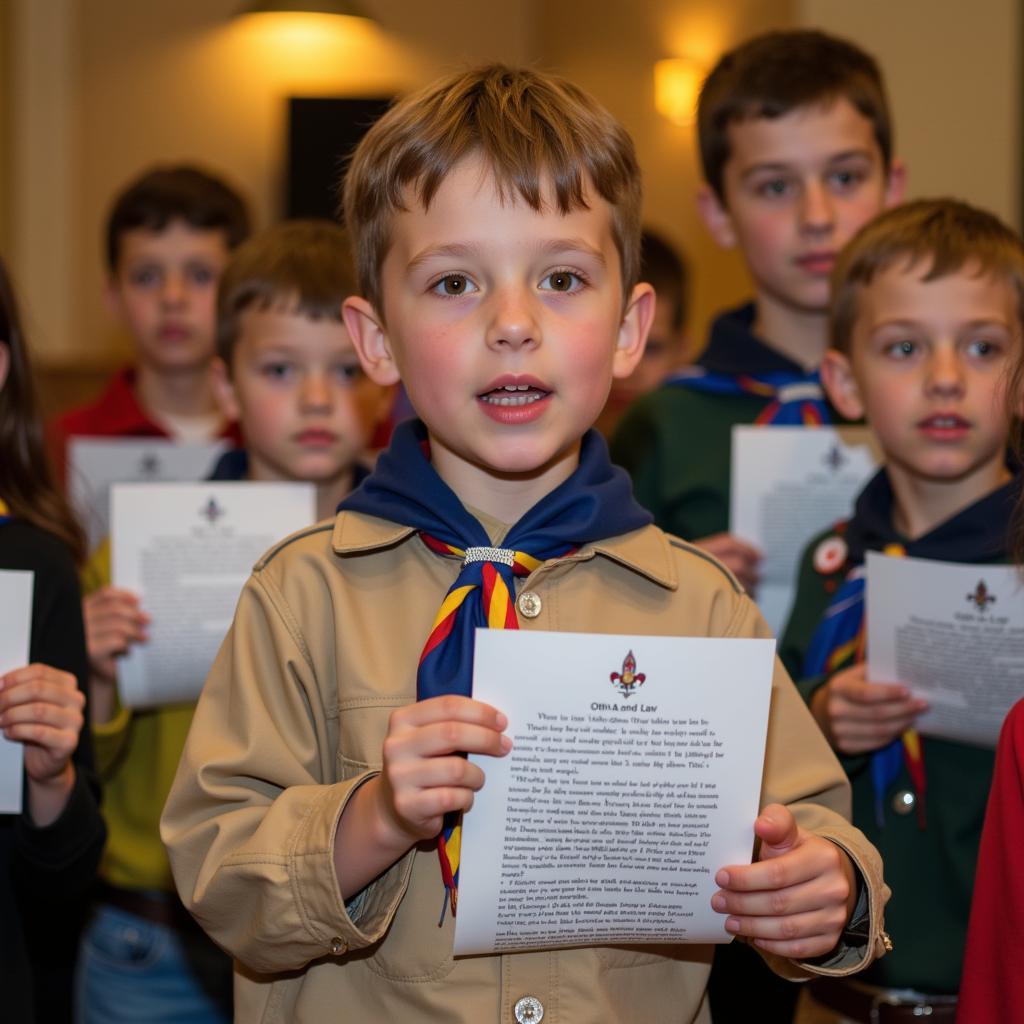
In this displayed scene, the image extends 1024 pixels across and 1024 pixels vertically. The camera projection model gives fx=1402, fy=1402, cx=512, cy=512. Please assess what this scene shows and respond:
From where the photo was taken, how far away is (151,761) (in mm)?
2816

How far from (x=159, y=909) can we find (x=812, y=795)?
152 centimetres

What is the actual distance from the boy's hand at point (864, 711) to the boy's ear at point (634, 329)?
28.2 inches

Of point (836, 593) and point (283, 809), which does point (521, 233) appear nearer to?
point (283, 809)

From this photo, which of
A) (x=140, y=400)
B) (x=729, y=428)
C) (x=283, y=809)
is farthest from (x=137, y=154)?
(x=283, y=809)

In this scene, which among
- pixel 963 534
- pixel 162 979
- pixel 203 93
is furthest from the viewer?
pixel 203 93

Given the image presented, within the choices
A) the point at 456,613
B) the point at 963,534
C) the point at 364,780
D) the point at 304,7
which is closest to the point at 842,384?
the point at 963,534

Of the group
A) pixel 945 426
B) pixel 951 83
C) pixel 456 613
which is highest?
pixel 951 83

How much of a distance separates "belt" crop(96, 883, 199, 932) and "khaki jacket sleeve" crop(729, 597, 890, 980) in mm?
1409

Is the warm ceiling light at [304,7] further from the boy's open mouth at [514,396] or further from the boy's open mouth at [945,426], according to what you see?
the boy's open mouth at [514,396]

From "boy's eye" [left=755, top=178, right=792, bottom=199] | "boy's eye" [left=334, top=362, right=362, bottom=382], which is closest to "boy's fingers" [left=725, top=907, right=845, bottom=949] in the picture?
"boy's eye" [left=334, top=362, right=362, bottom=382]

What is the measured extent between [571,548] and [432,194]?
1.60 feet

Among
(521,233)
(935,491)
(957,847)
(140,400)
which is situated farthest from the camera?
(140,400)

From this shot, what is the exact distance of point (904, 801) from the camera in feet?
7.80

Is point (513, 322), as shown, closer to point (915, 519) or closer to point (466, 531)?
point (466, 531)
